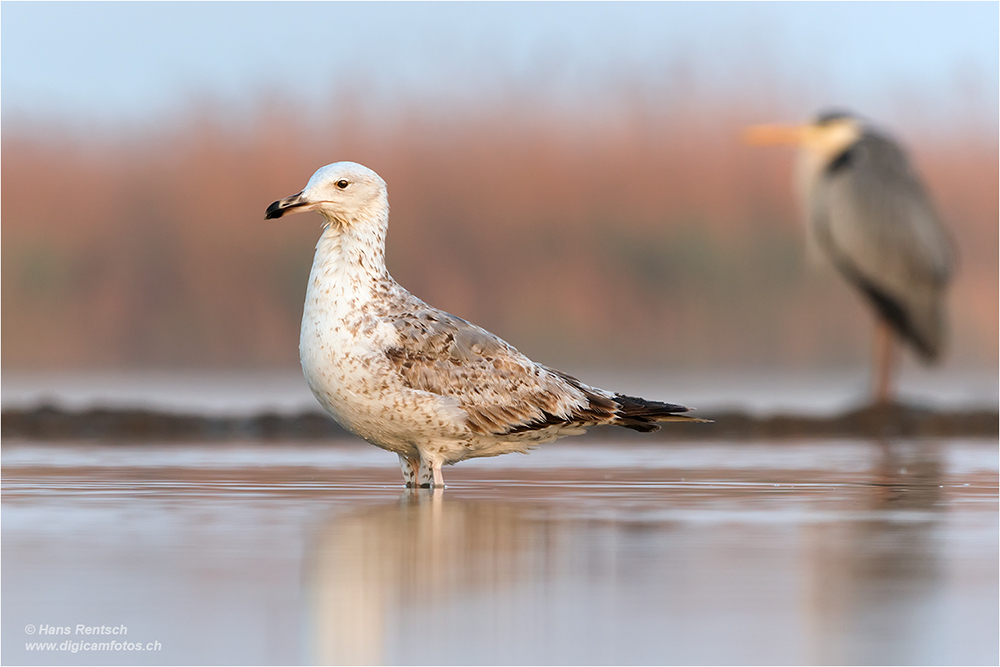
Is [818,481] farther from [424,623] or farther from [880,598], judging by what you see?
[424,623]

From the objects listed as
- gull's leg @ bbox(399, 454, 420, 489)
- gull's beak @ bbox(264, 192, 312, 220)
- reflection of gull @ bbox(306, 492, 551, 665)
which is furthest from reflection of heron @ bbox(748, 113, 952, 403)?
reflection of gull @ bbox(306, 492, 551, 665)

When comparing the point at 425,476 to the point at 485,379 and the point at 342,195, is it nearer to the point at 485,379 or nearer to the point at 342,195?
the point at 485,379

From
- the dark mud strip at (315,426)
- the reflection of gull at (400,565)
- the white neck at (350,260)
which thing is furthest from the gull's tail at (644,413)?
the dark mud strip at (315,426)

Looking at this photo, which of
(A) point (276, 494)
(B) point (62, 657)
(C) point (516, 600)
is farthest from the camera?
(A) point (276, 494)

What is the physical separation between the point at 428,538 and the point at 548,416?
2593 millimetres

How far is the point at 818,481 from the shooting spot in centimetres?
898

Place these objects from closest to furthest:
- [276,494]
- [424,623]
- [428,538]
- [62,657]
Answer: [62,657] → [424,623] → [428,538] → [276,494]

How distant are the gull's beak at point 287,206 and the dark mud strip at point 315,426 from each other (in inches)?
151

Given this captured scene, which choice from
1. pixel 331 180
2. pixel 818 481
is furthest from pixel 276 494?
pixel 818 481

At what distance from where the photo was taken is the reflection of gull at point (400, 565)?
4.61 m

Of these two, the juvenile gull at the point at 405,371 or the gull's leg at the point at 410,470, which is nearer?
the juvenile gull at the point at 405,371

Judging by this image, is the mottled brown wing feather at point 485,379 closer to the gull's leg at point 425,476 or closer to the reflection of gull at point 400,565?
the gull's leg at point 425,476

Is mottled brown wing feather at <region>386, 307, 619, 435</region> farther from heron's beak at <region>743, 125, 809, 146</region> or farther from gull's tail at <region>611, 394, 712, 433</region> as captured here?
heron's beak at <region>743, 125, 809, 146</region>

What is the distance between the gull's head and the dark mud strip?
381cm
